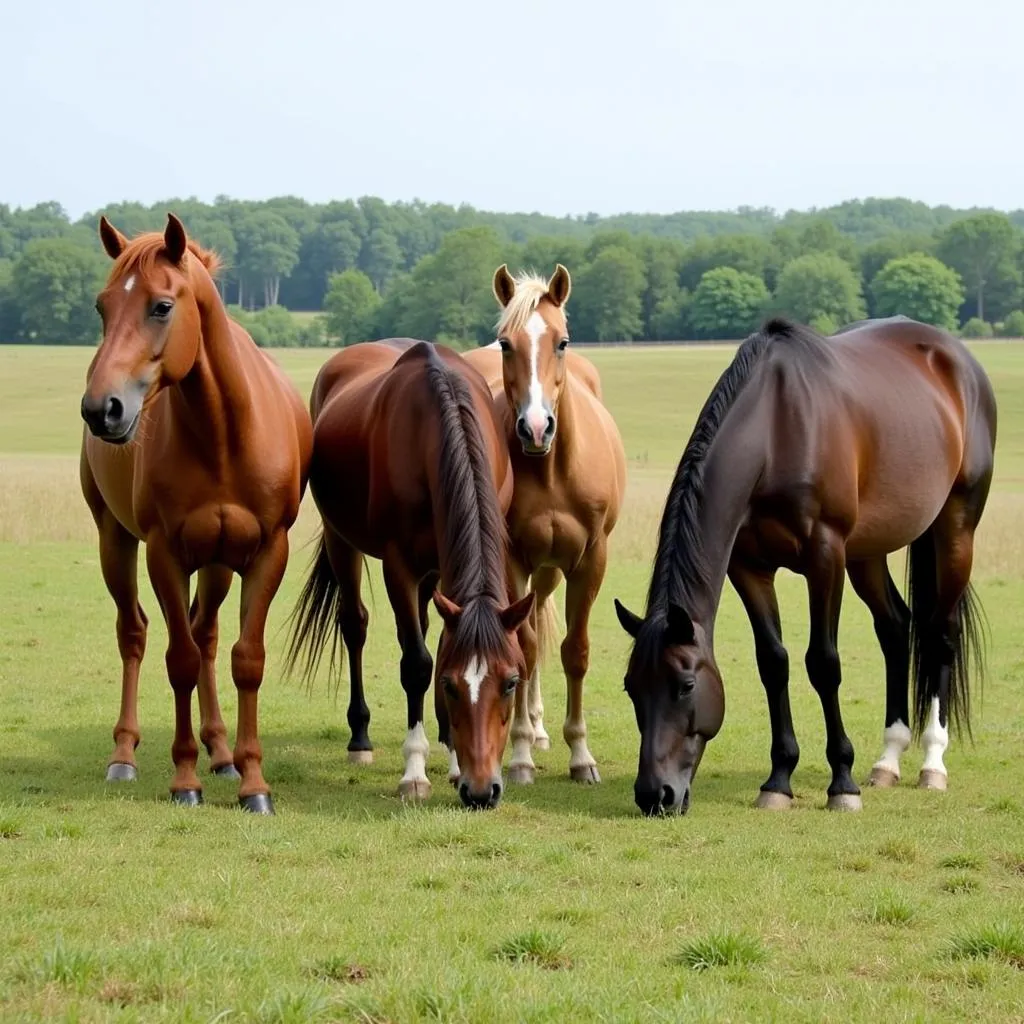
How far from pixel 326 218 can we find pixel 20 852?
126042mm

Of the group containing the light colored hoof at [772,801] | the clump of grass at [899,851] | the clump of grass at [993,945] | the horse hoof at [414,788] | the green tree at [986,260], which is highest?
the green tree at [986,260]

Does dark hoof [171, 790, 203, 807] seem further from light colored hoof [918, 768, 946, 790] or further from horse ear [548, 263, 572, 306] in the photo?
light colored hoof [918, 768, 946, 790]

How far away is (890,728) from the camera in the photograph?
877 centimetres

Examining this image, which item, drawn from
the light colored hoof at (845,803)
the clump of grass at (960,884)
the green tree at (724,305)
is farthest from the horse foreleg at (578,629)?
the green tree at (724,305)

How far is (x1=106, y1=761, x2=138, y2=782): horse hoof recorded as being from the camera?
796cm

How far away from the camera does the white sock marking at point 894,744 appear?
857cm

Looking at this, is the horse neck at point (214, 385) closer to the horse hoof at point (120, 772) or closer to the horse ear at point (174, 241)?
the horse ear at point (174, 241)

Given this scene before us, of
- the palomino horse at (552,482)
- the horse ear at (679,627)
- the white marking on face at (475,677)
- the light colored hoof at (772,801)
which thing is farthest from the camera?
the palomino horse at (552,482)

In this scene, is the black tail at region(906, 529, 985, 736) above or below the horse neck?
below

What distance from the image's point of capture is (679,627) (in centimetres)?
690

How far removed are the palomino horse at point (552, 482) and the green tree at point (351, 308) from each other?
78.6 meters

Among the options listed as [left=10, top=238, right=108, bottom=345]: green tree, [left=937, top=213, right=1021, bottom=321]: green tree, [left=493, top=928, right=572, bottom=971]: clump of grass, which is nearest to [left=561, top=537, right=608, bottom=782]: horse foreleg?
[left=493, top=928, right=572, bottom=971]: clump of grass

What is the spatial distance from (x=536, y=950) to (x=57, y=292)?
84517mm

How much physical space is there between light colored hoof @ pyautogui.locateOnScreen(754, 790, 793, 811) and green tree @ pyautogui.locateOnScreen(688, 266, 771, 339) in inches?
3327
